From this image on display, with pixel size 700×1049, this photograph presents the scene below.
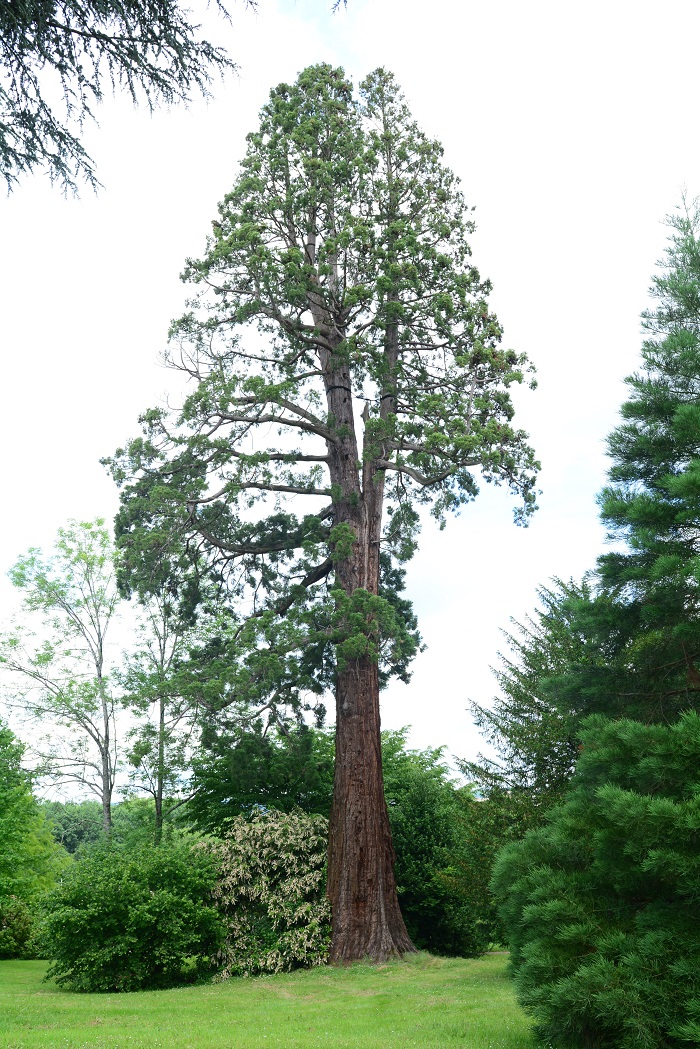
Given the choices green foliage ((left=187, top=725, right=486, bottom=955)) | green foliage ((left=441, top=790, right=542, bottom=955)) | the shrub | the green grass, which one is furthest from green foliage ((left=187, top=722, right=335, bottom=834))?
green foliage ((left=441, top=790, right=542, bottom=955))

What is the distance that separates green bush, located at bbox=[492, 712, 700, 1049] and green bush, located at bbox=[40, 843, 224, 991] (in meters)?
8.05

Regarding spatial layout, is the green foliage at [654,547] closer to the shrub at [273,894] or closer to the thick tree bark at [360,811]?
the thick tree bark at [360,811]

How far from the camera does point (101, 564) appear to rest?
26.9 metres

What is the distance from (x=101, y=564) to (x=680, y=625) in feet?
72.5

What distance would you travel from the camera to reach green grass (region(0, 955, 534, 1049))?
324 inches

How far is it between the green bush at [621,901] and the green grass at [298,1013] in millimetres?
1241

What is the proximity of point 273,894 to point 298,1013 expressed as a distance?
462 cm

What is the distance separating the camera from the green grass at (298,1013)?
324 inches

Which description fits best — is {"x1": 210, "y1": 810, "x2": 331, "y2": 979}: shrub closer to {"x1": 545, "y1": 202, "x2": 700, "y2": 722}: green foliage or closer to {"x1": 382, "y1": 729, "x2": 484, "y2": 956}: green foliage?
{"x1": 382, "y1": 729, "x2": 484, "y2": 956}: green foliage

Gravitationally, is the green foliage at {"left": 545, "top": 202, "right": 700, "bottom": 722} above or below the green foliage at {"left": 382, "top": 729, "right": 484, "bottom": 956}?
above

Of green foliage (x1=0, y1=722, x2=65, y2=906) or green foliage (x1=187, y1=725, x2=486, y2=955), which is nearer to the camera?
green foliage (x1=187, y1=725, x2=486, y2=955)

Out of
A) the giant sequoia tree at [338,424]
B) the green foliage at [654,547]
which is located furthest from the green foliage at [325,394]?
the green foliage at [654,547]

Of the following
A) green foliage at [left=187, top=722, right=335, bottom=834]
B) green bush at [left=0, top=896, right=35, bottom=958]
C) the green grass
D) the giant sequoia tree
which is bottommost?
the green grass

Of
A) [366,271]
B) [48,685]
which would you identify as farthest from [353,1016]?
[48,685]
